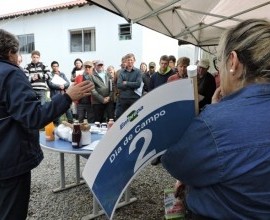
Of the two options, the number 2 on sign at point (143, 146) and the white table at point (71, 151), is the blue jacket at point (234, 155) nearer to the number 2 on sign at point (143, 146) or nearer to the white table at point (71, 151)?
the number 2 on sign at point (143, 146)

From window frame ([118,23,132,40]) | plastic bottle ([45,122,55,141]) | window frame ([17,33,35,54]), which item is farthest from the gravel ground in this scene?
window frame ([17,33,35,54])

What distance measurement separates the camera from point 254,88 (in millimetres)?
982

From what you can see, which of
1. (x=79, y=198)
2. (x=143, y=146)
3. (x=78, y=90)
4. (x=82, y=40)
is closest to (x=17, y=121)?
(x=78, y=90)

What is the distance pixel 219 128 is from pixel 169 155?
0.84 ft

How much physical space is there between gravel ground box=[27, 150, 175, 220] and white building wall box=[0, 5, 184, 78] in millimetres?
7070

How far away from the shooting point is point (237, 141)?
3.06 feet

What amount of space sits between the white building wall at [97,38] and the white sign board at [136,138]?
9837 millimetres

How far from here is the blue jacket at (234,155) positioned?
932mm

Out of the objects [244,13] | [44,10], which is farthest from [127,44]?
[244,13]

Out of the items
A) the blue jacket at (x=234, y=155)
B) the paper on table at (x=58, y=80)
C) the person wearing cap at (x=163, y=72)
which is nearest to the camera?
the blue jacket at (x=234, y=155)

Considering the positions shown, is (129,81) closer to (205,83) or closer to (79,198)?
(205,83)

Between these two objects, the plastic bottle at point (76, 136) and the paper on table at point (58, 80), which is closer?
the plastic bottle at point (76, 136)

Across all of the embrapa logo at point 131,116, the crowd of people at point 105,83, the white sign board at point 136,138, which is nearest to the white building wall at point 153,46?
the crowd of people at point 105,83

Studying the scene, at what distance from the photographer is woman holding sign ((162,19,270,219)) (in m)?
0.93
